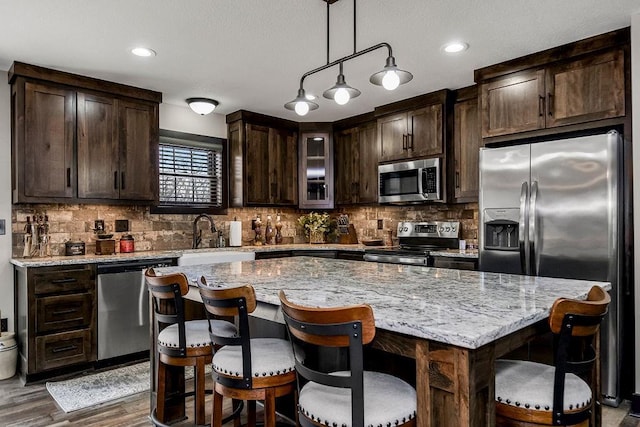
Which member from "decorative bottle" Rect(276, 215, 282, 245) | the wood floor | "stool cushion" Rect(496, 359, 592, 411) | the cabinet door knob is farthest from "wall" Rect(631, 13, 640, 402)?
"decorative bottle" Rect(276, 215, 282, 245)

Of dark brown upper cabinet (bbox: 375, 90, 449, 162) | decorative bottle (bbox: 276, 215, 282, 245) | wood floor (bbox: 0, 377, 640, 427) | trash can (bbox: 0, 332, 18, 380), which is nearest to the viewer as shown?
wood floor (bbox: 0, 377, 640, 427)

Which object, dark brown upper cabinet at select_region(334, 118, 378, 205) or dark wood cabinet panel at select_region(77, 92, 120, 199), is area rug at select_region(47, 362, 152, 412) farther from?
dark brown upper cabinet at select_region(334, 118, 378, 205)

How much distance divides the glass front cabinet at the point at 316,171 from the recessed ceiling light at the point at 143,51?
8.37 feet

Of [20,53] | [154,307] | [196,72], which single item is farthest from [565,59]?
[20,53]

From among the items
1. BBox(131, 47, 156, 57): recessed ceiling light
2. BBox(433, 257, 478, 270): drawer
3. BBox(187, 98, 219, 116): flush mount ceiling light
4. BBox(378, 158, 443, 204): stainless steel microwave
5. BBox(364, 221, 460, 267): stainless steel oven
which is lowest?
BBox(433, 257, 478, 270): drawer

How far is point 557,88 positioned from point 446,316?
264cm

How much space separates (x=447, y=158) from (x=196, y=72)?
251cm

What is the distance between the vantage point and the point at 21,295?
3457 mm

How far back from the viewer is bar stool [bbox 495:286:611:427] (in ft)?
4.42

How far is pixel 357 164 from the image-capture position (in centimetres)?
535

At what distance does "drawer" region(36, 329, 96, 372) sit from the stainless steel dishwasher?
0.31 feet

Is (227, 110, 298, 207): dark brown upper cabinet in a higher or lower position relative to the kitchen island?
higher

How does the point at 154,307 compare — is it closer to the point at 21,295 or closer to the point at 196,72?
the point at 21,295

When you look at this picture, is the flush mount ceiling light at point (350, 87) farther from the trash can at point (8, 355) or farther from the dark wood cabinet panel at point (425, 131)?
the trash can at point (8, 355)
